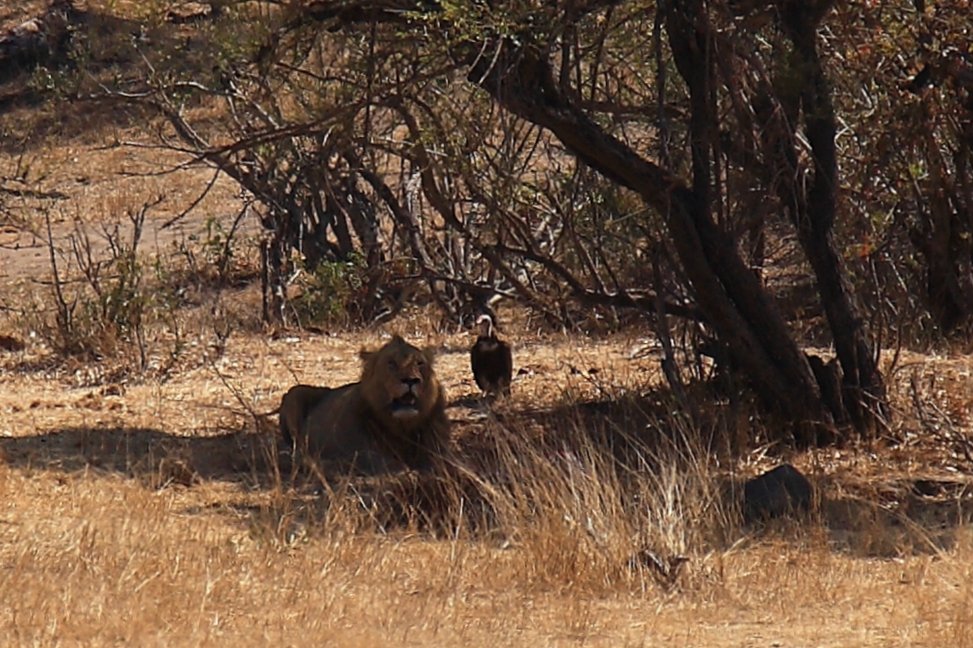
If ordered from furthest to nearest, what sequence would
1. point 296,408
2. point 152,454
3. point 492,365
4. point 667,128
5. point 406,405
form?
point 492,365
point 296,408
point 667,128
point 406,405
point 152,454

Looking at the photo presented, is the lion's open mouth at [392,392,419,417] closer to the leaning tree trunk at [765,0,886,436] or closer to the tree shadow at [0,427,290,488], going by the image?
the tree shadow at [0,427,290,488]

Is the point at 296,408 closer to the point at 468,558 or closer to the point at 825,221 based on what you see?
the point at 468,558

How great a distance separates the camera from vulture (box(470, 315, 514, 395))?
10.3 metres

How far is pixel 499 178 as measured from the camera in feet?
32.2

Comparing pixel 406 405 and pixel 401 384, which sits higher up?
pixel 401 384

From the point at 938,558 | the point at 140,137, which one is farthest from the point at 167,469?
the point at 140,137

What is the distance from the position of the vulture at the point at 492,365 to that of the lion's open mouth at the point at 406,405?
4.58 feet

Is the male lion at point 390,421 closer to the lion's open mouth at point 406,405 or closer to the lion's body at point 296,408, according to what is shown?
the lion's open mouth at point 406,405

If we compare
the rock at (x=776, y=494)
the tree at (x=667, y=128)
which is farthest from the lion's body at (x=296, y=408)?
the rock at (x=776, y=494)

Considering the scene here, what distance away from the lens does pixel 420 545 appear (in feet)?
22.9

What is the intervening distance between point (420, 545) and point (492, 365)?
11.2 feet

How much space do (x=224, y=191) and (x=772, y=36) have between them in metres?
15.6

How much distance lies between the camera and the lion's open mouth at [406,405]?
8.91 metres

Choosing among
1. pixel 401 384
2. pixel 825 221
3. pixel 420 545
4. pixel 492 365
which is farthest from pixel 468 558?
pixel 492 365
